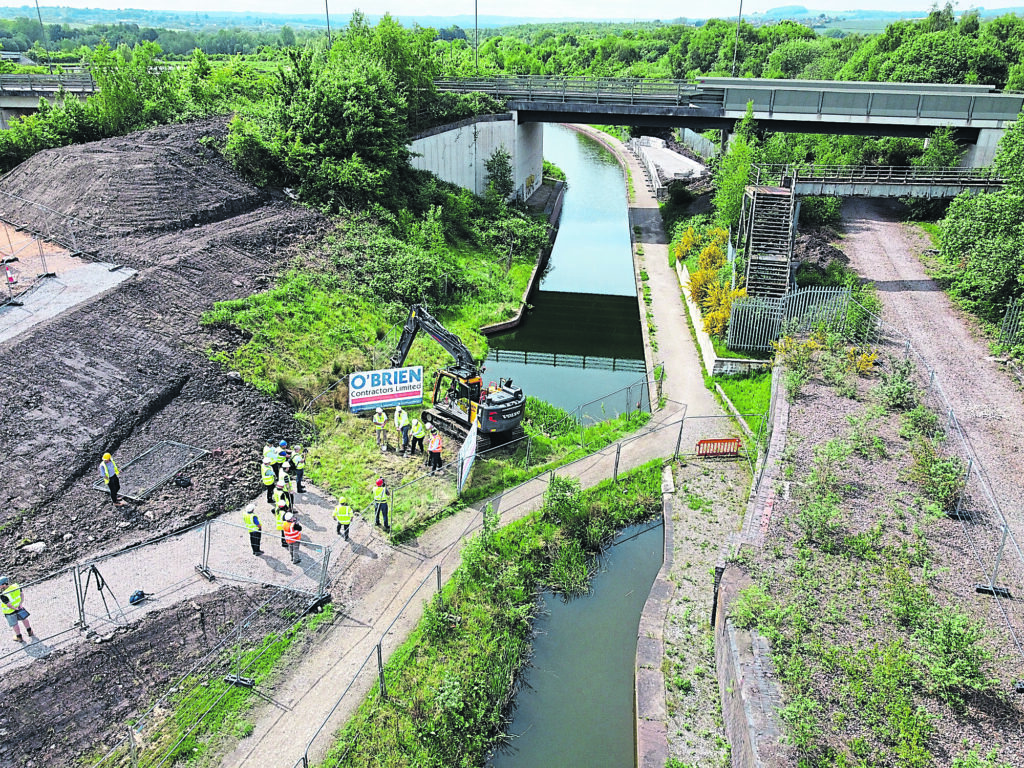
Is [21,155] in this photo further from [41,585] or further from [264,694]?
[264,694]

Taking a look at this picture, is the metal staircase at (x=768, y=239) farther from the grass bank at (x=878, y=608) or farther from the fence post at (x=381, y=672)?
the fence post at (x=381, y=672)

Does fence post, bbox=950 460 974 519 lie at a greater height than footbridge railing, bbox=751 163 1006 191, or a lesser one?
lesser

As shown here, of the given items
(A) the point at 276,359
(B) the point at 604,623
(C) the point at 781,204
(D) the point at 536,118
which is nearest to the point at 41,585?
(A) the point at 276,359

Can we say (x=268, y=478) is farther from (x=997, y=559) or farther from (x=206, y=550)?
(x=997, y=559)

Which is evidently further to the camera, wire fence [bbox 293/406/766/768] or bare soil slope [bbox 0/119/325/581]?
bare soil slope [bbox 0/119/325/581]

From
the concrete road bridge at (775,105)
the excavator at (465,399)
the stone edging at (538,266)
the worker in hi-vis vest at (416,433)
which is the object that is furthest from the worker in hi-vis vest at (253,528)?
the concrete road bridge at (775,105)

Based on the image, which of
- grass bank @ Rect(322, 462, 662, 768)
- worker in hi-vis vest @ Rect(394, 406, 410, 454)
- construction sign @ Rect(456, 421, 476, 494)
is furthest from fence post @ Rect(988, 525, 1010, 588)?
worker in hi-vis vest @ Rect(394, 406, 410, 454)

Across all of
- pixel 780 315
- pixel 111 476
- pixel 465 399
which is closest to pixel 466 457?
pixel 465 399

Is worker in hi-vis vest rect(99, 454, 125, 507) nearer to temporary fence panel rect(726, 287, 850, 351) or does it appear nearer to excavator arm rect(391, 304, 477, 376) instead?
excavator arm rect(391, 304, 477, 376)
